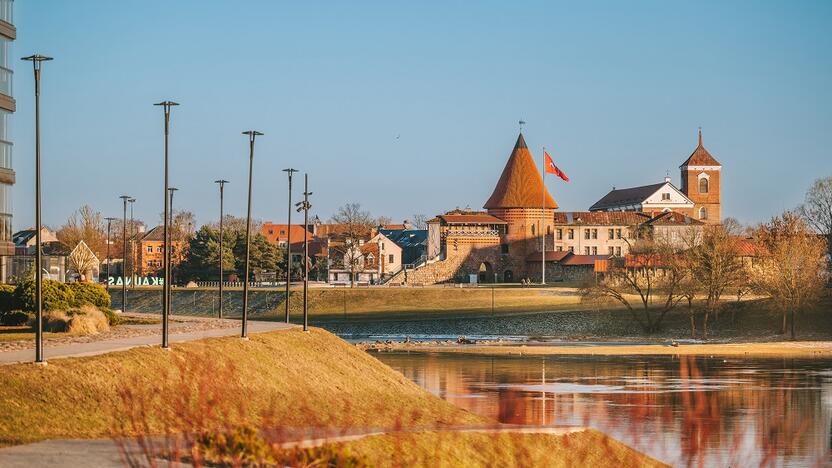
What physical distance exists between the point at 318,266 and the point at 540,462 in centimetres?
10503

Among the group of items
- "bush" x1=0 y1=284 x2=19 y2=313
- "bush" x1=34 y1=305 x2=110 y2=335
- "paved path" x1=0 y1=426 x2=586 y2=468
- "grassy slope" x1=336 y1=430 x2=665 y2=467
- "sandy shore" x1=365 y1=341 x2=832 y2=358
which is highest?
"bush" x1=0 y1=284 x2=19 y2=313

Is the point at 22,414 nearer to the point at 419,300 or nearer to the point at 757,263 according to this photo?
the point at 757,263

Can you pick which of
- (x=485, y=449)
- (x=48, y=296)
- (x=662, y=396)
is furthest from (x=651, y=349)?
(x=485, y=449)

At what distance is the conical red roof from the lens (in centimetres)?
11481

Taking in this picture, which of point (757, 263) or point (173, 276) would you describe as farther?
point (173, 276)

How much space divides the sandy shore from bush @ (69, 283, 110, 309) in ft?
73.0

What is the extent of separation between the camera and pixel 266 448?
14.0m

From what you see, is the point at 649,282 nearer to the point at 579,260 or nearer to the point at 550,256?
the point at 579,260

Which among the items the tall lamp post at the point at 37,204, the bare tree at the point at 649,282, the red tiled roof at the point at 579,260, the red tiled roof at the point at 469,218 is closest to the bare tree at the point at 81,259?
the red tiled roof at the point at 469,218

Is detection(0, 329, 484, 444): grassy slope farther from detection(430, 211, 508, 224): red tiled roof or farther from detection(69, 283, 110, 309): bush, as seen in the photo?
detection(430, 211, 508, 224): red tiled roof

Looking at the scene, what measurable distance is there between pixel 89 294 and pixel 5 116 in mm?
6669

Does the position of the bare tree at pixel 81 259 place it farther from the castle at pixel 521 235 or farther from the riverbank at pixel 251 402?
the riverbank at pixel 251 402

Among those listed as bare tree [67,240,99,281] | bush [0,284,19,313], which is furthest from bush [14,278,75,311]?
bare tree [67,240,99,281]

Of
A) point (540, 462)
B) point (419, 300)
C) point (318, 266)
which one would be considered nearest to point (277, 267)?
point (318, 266)
